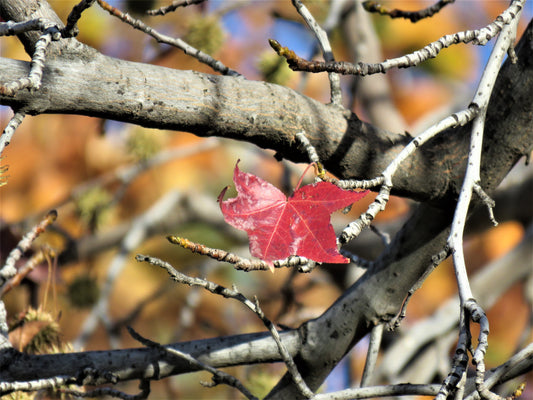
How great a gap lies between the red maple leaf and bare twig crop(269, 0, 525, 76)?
12 centimetres

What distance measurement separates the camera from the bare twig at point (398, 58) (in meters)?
0.51

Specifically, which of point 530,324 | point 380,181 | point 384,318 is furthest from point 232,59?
point 380,181

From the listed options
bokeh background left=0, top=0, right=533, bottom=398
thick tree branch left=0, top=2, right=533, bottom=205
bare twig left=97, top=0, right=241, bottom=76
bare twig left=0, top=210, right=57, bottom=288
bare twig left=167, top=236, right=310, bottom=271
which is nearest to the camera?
bare twig left=167, top=236, right=310, bottom=271

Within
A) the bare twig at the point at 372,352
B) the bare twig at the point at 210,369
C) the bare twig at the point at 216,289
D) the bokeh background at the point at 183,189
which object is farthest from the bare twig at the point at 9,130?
the bokeh background at the point at 183,189

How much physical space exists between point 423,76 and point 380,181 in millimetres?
4251

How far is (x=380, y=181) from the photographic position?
23.0 inches

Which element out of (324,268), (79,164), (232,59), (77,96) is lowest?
(77,96)

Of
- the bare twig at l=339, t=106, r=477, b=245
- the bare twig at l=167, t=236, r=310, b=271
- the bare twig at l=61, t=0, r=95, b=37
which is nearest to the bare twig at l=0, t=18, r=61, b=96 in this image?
the bare twig at l=61, t=0, r=95, b=37

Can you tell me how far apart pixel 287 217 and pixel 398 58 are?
210 millimetres

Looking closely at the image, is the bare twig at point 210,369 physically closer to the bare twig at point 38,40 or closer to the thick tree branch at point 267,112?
the thick tree branch at point 267,112

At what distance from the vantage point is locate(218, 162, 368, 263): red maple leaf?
58 cm

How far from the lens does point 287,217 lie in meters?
0.65

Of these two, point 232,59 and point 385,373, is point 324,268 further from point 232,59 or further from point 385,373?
point 232,59

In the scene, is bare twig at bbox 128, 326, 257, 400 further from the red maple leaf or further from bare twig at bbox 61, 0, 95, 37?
bare twig at bbox 61, 0, 95, 37
